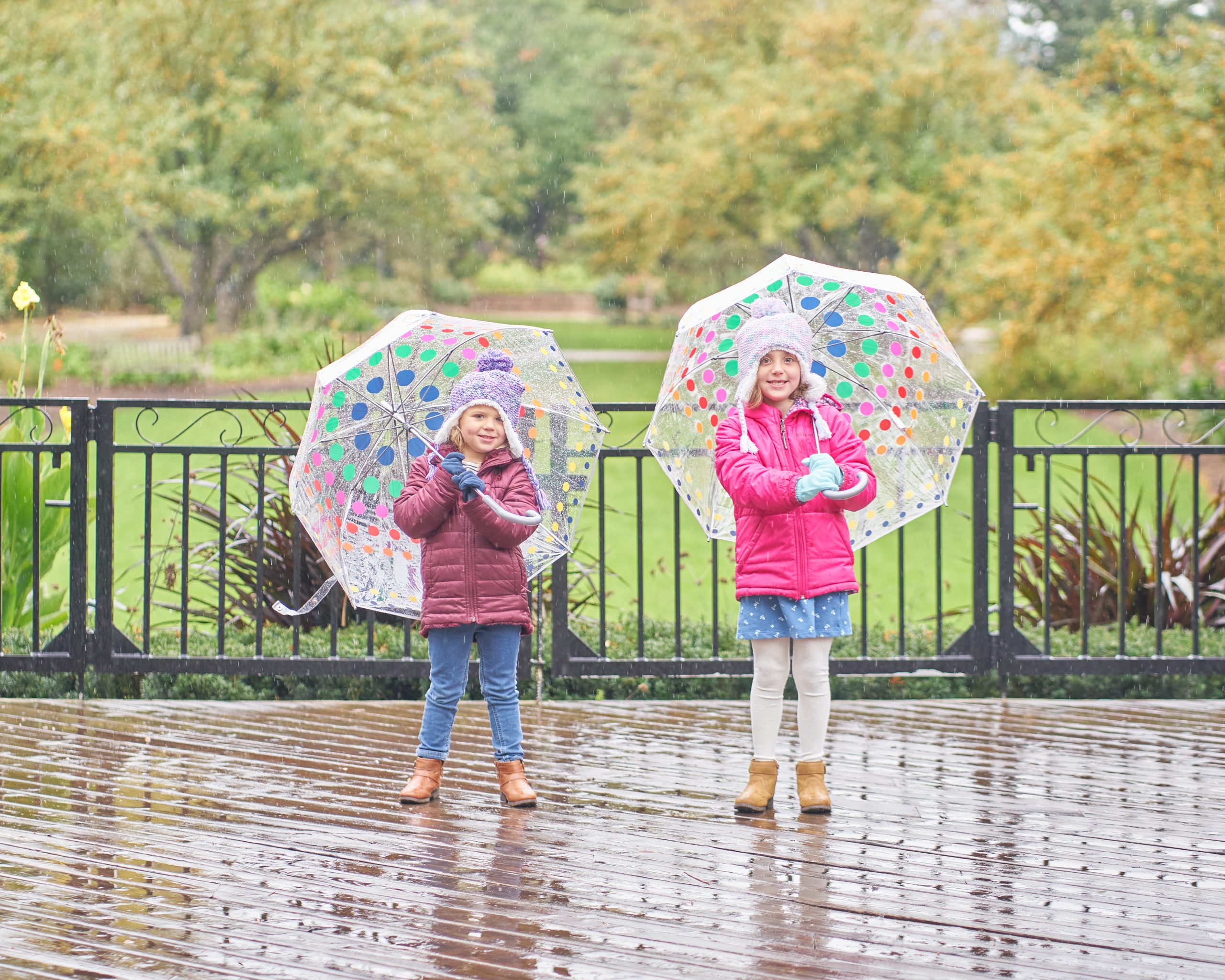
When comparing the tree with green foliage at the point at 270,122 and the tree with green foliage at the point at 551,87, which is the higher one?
the tree with green foliage at the point at 551,87

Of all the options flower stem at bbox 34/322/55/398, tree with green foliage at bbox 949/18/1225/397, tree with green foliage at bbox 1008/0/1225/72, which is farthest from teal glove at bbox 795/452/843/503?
tree with green foliage at bbox 1008/0/1225/72

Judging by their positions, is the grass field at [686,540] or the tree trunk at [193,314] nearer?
the grass field at [686,540]

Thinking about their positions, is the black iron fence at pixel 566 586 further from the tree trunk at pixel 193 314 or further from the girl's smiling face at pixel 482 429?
the tree trunk at pixel 193 314

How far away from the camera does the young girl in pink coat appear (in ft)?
15.4

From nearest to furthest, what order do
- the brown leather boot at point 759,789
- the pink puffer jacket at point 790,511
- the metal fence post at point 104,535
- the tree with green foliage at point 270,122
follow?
the pink puffer jacket at point 790,511 < the brown leather boot at point 759,789 < the metal fence post at point 104,535 < the tree with green foliage at point 270,122

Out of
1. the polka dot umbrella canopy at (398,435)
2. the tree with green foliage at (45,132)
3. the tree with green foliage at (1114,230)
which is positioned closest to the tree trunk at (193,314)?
the tree with green foliage at (45,132)

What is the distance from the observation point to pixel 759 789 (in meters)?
4.82

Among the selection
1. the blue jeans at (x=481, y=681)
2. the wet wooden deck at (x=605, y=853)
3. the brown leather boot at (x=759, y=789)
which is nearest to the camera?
the wet wooden deck at (x=605, y=853)

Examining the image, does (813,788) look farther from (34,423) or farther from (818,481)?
(34,423)

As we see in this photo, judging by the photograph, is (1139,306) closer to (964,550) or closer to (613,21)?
(964,550)

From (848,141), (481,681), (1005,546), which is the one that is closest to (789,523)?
(481,681)

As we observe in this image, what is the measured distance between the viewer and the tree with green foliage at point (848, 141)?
2888cm

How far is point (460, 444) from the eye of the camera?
4824mm

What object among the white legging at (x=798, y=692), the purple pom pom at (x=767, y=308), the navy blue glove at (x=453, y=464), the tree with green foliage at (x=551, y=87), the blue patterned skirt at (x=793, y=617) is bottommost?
the white legging at (x=798, y=692)
